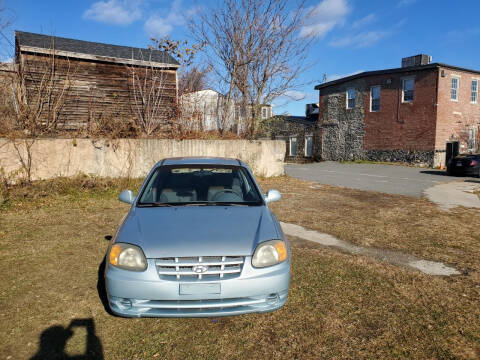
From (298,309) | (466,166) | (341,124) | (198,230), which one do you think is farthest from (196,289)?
(341,124)

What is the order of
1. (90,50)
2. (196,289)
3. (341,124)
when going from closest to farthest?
(196,289)
(90,50)
(341,124)

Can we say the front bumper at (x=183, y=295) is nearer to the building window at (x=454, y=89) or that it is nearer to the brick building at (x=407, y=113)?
the brick building at (x=407, y=113)

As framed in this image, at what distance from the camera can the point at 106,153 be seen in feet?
35.8

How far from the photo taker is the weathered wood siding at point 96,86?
548 inches

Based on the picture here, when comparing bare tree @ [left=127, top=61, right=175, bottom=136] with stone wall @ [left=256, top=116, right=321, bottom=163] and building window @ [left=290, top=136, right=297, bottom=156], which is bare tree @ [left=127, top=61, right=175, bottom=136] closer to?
stone wall @ [left=256, top=116, right=321, bottom=163]

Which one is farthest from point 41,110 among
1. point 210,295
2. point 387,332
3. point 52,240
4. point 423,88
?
point 423,88

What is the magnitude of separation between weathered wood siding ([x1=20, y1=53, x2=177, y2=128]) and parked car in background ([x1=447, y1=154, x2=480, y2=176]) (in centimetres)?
1504

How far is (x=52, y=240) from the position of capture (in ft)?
18.5

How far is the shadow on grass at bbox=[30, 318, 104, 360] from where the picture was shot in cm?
264

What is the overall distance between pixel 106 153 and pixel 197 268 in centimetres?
928

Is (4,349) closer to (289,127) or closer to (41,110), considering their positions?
(41,110)

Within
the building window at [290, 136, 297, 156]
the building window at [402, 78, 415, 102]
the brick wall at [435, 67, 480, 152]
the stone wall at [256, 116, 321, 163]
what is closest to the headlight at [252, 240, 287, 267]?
the brick wall at [435, 67, 480, 152]

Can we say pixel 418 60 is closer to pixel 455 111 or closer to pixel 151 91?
pixel 455 111

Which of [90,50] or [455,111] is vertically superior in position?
[90,50]
